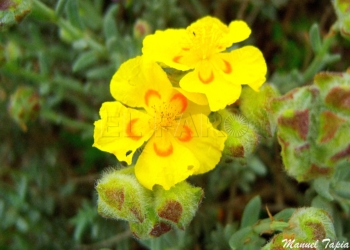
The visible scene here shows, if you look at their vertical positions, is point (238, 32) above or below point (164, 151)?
above

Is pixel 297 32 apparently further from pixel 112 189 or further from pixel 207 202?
pixel 112 189

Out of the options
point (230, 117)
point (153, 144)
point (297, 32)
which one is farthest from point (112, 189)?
point (297, 32)

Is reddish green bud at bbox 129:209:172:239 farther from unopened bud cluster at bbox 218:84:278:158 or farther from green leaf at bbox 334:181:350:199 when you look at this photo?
green leaf at bbox 334:181:350:199

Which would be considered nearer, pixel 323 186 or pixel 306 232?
pixel 306 232

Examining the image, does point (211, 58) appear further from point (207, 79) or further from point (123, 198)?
point (123, 198)

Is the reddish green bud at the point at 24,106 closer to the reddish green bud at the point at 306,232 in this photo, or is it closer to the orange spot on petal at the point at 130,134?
the orange spot on petal at the point at 130,134

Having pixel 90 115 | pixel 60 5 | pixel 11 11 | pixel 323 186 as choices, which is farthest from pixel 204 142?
pixel 90 115

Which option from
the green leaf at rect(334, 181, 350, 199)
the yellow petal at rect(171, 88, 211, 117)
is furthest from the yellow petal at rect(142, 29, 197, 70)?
the green leaf at rect(334, 181, 350, 199)
